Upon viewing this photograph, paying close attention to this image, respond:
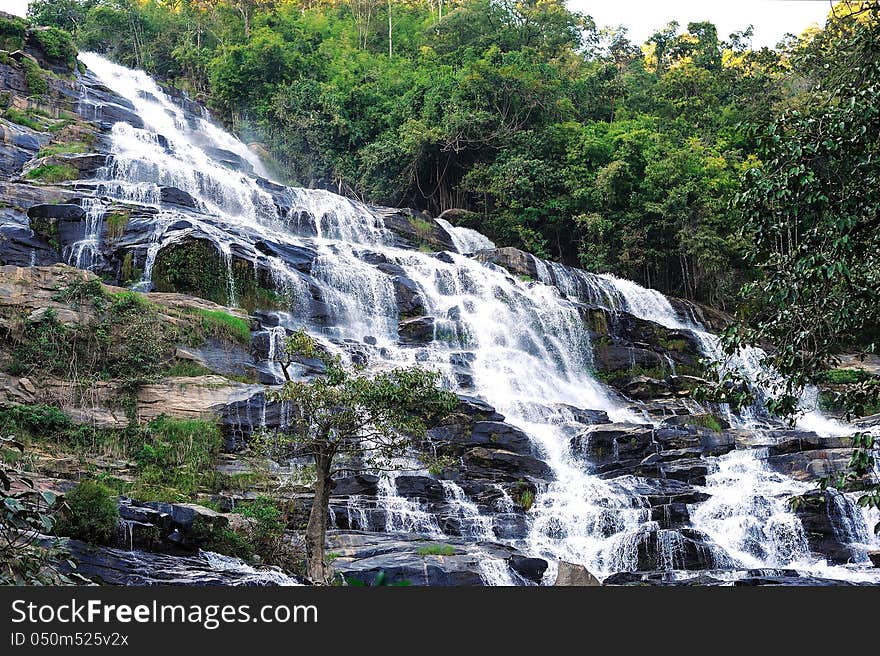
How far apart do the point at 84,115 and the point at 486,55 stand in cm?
1787

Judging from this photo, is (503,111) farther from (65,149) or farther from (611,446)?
(611,446)

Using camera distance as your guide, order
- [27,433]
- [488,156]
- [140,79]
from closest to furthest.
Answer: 1. [27,433]
2. [488,156]
3. [140,79]

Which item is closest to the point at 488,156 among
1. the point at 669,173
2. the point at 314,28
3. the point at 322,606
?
the point at 669,173

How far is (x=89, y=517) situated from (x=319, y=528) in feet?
9.57

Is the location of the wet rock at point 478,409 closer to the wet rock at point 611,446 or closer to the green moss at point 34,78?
the wet rock at point 611,446

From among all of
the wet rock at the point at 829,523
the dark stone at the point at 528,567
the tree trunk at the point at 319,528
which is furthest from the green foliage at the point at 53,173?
the wet rock at the point at 829,523

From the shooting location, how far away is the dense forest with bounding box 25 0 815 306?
34.5 meters

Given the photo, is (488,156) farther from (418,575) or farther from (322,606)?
(322,606)

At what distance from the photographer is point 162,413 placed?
16234 millimetres

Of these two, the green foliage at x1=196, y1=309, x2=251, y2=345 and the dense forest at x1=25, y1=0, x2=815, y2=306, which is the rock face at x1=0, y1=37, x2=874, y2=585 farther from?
the dense forest at x1=25, y1=0, x2=815, y2=306

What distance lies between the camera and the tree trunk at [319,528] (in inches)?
442

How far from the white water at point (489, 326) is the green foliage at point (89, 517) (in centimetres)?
474

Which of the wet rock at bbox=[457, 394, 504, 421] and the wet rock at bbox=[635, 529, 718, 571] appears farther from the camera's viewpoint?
the wet rock at bbox=[457, 394, 504, 421]

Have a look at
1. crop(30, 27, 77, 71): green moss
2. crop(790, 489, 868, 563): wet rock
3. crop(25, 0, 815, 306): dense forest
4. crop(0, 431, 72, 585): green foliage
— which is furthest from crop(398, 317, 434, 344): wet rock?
crop(30, 27, 77, 71): green moss
